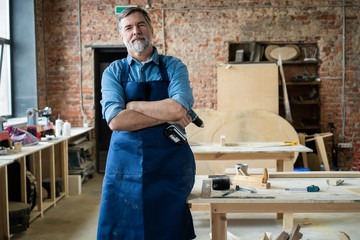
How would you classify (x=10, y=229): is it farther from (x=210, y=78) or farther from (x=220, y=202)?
(x=210, y=78)

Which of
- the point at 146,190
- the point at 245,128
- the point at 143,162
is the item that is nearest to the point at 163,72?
the point at 143,162

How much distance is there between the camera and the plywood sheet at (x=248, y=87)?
20.9ft

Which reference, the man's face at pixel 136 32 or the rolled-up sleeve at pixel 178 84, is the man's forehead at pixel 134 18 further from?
the rolled-up sleeve at pixel 178 84

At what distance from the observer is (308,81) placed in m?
6.52

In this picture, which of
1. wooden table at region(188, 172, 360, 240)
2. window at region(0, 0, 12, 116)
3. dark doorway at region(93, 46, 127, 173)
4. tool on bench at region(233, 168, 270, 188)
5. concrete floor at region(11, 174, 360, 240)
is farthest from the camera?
dark doorway at region(93, 46, 127, 173)

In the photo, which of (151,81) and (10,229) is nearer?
(151,81)

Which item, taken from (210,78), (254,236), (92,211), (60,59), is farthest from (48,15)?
(254,236)

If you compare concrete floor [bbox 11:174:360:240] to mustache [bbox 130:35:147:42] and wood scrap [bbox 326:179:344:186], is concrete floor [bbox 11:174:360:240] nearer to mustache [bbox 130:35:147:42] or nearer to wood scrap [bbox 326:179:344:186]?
wood scrap [bbox 326:179:344:186]

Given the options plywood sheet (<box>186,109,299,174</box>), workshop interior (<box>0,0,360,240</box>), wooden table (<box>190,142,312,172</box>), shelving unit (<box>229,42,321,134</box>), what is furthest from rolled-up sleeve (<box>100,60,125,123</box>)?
shelving unit (<box>229,42,321,134</box>)

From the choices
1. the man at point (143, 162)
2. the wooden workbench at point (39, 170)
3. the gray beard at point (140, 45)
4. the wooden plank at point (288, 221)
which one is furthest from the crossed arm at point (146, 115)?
the wooden plank at point (288, 221)

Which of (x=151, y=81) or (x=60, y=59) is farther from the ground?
(x=60, y=59)

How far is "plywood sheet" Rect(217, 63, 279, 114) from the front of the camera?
20.9ft

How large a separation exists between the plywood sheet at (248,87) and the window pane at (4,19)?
10.9ft

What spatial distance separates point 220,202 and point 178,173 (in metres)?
0.27
